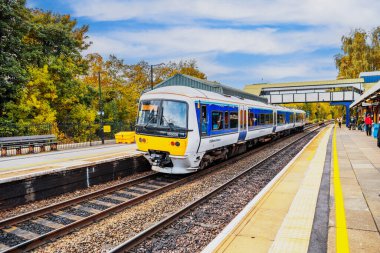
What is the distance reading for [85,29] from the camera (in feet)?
128

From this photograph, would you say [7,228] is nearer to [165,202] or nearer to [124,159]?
[165,202]

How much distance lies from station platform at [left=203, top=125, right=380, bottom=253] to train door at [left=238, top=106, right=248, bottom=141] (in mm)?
5741

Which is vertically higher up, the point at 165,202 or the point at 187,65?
the point at 187,65

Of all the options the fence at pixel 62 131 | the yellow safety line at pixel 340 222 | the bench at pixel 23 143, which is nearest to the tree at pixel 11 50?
the fence at pixel 62 131

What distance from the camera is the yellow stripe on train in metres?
9.86

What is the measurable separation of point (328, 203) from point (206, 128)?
521 centimetres

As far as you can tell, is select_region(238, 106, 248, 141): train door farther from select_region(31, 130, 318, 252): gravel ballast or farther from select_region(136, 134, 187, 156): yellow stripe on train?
select_region(136, 134, 187, 156): yellow stripe on train

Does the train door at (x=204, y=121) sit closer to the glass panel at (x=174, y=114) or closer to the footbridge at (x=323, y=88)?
the glass panel at (x=174, y=114)

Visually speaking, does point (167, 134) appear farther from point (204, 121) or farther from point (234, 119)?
point (234, 119)

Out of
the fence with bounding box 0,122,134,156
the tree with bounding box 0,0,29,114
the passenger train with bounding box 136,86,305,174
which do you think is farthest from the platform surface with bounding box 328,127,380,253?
the tree with bounding box 0,0,29,114

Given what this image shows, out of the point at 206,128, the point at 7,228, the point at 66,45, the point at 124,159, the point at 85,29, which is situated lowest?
the point at 7,228

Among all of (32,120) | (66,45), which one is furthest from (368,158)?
(66,45)

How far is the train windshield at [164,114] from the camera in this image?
10.1 m

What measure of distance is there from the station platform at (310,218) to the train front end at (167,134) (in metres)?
3.00
